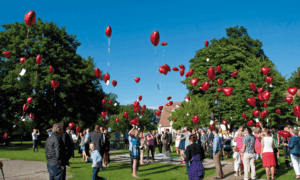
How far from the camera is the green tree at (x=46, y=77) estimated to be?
22.5 metres

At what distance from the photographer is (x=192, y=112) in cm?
2834

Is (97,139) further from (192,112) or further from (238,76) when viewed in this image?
(238,76)

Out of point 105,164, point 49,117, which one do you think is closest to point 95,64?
point 49,117

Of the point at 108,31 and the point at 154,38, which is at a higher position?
the point at 108,31

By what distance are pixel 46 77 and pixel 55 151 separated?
61.9 feet

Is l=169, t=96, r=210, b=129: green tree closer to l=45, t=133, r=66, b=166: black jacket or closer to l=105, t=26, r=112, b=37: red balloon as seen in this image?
l=105, t=26, r=112, b=37: red balloon

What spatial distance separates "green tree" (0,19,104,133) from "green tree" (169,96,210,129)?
10.6 metres

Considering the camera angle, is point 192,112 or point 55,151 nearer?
point 55,151

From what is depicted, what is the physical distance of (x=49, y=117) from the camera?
82.5ft

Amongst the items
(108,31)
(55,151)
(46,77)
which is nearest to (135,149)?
(55,151)

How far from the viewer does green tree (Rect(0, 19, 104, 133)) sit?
22.5 meters

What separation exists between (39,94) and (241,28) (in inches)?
1132

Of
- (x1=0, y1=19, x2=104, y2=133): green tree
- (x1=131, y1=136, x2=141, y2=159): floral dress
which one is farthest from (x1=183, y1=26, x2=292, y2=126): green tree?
(x1=131, y1=136, x2=141, y2=159): floral dress

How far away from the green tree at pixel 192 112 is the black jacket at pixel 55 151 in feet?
78.3
